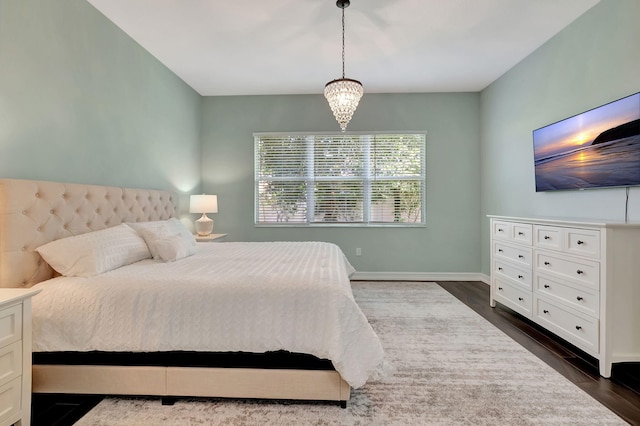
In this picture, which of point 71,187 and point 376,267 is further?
point 376,267

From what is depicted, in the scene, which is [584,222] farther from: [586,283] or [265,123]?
[265,123]

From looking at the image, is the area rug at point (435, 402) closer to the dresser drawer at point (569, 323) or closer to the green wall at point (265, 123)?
the dresser drawer at point (569, 323)

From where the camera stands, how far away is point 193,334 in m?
1.60

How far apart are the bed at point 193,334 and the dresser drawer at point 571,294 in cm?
163

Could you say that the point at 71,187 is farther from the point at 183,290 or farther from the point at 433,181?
the point at 433,181

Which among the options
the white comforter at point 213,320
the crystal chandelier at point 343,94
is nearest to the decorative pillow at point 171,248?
the white comforter at point 213,320

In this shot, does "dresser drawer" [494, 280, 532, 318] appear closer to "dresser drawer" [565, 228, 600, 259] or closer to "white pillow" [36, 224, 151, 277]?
"dresser drawer" [565, 228, 600, 259]

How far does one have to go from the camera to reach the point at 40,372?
165cm

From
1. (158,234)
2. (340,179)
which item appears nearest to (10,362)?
(158,234)

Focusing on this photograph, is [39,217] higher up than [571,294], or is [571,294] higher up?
[39,217]

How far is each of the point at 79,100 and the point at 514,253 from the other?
13.5 ft

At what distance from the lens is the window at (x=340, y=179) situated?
177 inches

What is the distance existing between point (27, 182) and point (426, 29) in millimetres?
3350

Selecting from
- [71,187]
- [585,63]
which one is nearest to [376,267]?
[585,63]
